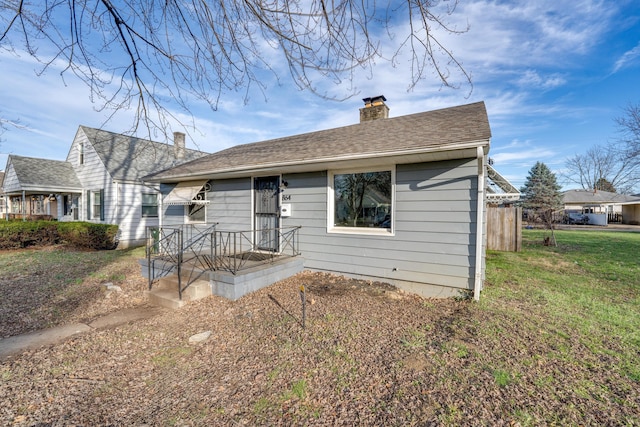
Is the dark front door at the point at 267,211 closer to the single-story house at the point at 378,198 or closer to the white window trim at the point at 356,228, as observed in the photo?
the single-story house at the point at 378,198

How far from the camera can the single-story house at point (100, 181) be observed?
41.2 ft

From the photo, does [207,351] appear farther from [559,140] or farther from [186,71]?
[559,140]

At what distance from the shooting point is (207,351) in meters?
3.36

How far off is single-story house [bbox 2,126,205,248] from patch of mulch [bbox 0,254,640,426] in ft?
34.0

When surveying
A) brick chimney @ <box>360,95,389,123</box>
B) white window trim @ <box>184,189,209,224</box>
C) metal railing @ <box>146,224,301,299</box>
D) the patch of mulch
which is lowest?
the patch of mulch

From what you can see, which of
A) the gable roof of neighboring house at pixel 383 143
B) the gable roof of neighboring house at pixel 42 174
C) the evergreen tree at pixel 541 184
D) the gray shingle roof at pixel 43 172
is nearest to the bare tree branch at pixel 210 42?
the gable roof of neighboring house at pixel 383 143

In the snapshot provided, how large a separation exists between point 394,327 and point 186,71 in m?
4.11

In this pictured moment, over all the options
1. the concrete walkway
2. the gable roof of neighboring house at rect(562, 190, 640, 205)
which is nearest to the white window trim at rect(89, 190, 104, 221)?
the concrete walkway

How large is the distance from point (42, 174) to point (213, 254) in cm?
1300

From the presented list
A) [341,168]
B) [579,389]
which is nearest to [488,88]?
[341,168]

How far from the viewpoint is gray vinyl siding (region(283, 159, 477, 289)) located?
16.2ft

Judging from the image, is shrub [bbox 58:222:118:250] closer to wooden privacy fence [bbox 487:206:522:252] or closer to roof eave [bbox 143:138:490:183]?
roof eave [bbox 143:138:490:183]

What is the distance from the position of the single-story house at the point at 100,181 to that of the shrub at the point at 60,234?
1085 mm

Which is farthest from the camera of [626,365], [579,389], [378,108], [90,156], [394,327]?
[90,156]
